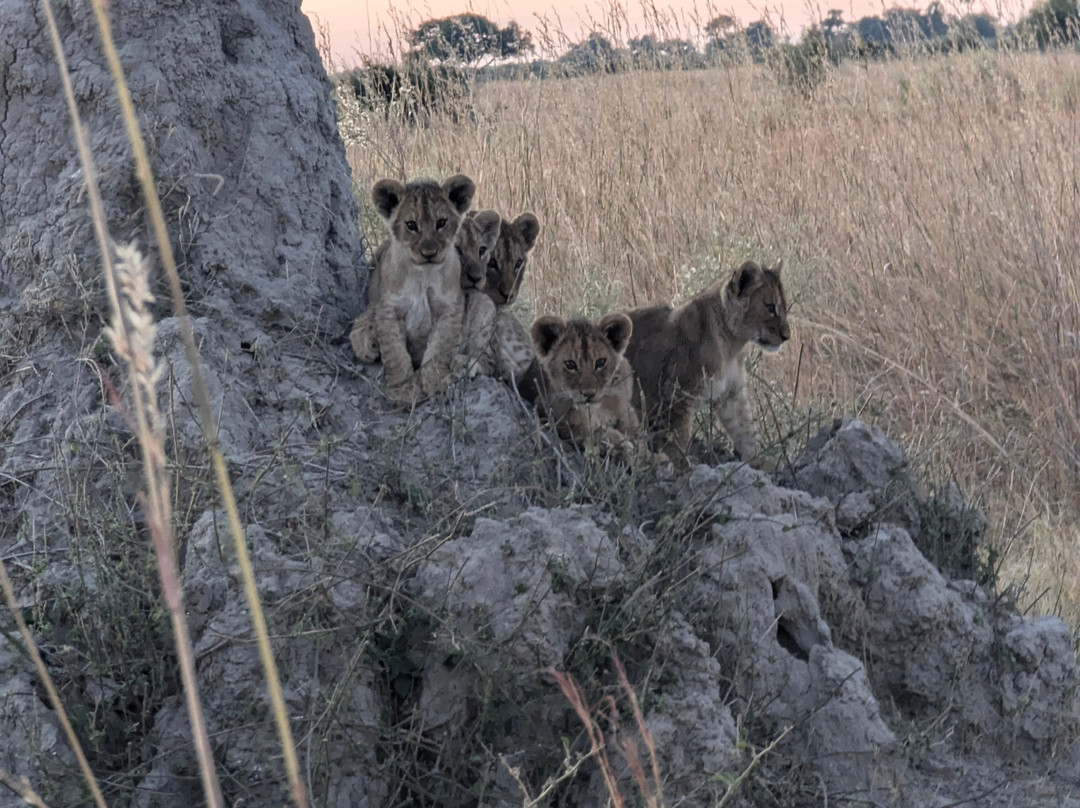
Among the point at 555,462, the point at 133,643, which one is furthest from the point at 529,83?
the point at 133,643

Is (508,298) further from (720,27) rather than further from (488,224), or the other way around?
(720,27)

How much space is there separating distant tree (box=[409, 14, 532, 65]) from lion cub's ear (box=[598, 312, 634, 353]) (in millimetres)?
7674

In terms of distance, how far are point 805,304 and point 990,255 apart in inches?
51.9

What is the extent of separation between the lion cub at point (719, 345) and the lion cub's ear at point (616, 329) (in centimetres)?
55

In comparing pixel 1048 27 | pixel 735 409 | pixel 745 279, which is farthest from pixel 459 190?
pixel 1048 27

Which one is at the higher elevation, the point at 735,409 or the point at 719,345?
the point at 719,345

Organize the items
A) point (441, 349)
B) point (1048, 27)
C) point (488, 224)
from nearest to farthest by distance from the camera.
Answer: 1. point (441, 349)
2. point (488, 224)
3. point (1048, 27)

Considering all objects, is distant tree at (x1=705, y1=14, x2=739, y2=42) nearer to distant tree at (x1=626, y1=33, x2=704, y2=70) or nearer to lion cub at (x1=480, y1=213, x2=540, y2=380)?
distant tree at (x1=626, y1=33, x2=704, y2=70)

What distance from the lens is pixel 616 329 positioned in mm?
5504

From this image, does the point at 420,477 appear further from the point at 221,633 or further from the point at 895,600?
the point at 895,600

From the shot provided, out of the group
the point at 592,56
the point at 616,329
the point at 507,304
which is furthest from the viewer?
the point at 592,56

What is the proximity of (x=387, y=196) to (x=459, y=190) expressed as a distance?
1.03 feet

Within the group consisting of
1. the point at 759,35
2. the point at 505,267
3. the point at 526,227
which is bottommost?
the point at 505,267

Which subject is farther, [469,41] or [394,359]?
[469,41]
